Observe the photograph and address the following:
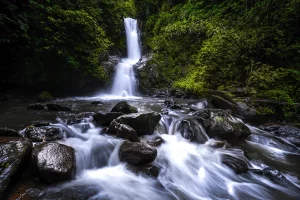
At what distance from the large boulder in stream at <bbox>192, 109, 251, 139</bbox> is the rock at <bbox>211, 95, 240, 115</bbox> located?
5.17ft

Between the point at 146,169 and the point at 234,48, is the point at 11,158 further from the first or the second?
the point at 234,48

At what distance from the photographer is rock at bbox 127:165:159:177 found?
3951mm

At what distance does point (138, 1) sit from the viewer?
72.3 feet

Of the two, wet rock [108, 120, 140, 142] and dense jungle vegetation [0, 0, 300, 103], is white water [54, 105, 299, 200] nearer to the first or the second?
wet rock [108, 120, 140, 142]

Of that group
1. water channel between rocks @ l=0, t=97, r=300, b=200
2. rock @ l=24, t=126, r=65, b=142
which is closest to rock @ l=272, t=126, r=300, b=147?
water channel between rocks @ l=0, t=97, r=300, b=200

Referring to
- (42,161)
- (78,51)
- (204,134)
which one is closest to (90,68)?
(78,51)

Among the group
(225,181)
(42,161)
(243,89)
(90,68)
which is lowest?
(225,181)

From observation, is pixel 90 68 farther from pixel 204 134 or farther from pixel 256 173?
pixel 256 173

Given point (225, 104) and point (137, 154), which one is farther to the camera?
point (225, 104)

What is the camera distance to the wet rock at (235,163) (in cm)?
439

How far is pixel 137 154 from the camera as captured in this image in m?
4.06

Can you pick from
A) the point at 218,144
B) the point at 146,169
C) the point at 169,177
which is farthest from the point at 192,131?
the point at 146,169

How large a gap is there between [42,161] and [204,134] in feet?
14.3

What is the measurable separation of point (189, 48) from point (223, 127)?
9682 mm
